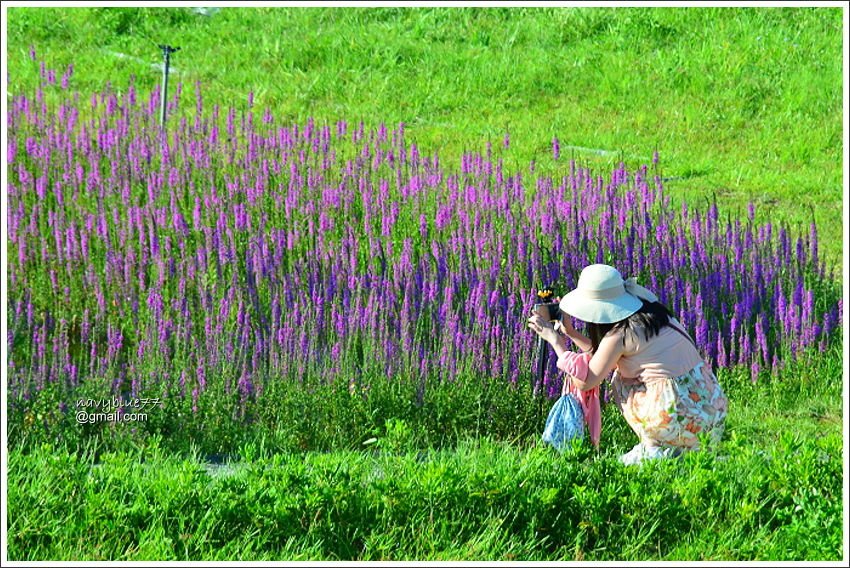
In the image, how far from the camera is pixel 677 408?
498cm

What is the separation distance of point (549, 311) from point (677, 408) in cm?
69

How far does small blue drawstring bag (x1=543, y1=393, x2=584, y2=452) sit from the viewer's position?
16.4ft

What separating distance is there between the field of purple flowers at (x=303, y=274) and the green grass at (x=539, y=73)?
8.96ft

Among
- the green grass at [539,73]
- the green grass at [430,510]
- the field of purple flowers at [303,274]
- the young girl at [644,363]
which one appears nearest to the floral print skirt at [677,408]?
the young girl at [644,363]

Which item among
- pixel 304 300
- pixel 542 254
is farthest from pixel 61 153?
pixel 542 254

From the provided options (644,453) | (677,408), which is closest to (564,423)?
(644,453)

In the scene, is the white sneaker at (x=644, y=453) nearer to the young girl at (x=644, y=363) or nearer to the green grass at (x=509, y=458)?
the young girl at (x=644, y=363)

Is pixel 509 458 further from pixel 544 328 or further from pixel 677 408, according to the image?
pixel 677 408

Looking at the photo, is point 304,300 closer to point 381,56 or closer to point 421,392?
point 421,392

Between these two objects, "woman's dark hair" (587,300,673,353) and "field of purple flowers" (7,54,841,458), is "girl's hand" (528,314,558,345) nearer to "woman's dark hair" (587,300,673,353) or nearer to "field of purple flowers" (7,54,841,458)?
"woman's dark hair" (587,300,673,353)

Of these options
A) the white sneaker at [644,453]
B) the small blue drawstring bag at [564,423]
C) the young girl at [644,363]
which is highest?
the young girl at [644,363]

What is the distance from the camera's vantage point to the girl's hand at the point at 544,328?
16.8 ft

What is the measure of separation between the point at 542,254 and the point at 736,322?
1.12m

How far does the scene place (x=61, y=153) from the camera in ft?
25.0
